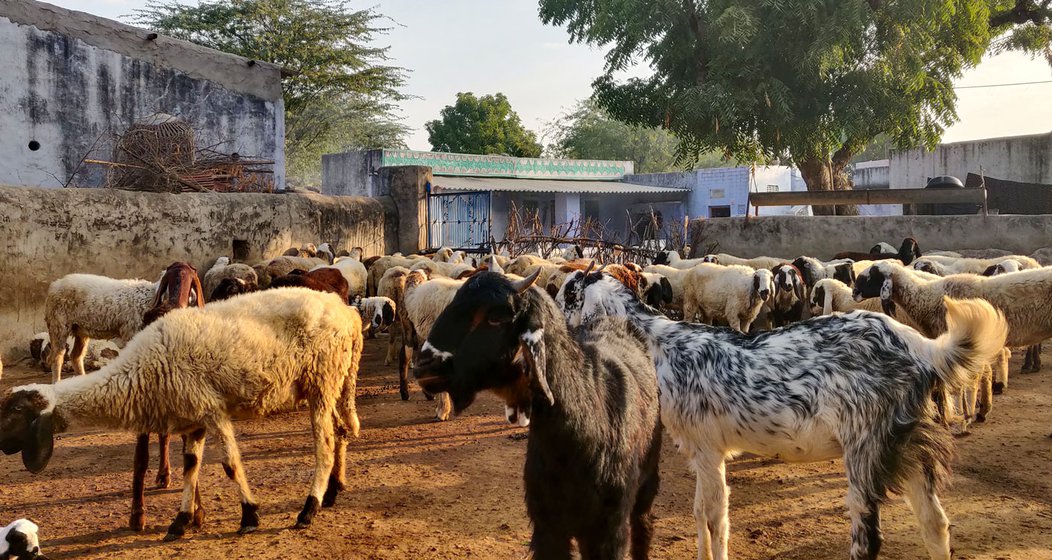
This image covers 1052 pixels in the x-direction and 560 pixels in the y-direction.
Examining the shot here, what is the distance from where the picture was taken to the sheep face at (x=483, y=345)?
260cm

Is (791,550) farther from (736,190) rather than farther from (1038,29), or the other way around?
(736,190)

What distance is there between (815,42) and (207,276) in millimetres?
14225

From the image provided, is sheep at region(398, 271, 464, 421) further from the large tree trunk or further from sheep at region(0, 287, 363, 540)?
the large tree trunk

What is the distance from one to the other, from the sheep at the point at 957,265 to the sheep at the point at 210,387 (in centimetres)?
905

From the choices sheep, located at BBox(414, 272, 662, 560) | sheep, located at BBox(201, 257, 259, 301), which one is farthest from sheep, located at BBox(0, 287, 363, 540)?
sheep, located at BBox(201, 257, 259, 301)

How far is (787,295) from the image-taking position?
1062 centimetres

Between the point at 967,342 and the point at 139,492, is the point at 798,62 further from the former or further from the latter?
the point at 139,492

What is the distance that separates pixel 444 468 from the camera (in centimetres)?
638

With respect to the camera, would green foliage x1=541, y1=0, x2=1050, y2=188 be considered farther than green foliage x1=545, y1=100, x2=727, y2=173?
No

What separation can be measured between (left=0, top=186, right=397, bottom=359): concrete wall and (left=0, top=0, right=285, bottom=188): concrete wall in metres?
4.58

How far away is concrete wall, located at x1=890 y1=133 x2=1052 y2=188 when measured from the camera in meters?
24.5

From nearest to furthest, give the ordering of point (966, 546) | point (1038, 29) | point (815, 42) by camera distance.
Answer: point (966, 546), point (815, 42), point (1038, 29)

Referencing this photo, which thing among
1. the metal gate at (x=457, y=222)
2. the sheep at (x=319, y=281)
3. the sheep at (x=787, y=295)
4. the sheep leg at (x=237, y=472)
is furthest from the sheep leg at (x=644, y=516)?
the metal gate at (x=457, y=222)

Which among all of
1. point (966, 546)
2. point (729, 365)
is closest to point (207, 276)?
point (729, 365)
